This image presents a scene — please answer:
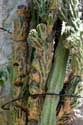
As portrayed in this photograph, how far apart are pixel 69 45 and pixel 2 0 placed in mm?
409

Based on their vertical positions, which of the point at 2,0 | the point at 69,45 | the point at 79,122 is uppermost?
the point at 2,0

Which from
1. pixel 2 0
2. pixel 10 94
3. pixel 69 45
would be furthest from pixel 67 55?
pixel 2 0

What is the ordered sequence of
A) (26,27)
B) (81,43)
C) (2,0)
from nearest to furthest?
1. (81,43)
2. (26,27)
3. (2,0)

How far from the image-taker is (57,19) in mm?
1138

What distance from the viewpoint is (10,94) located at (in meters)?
1.24

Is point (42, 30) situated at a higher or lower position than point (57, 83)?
higher

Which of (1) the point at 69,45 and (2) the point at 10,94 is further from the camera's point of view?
(2) the point at 10,94

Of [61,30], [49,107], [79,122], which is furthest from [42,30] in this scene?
[79,122]

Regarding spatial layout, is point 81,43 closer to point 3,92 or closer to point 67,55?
point 67,55

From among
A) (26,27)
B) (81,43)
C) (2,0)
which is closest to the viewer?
(81,43)

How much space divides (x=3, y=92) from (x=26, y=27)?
222 millimetres

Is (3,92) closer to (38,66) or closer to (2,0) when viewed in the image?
(38,66)

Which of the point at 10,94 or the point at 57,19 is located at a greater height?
the point at 57,19

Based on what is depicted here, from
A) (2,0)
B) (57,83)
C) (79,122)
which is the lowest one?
(79,122)
